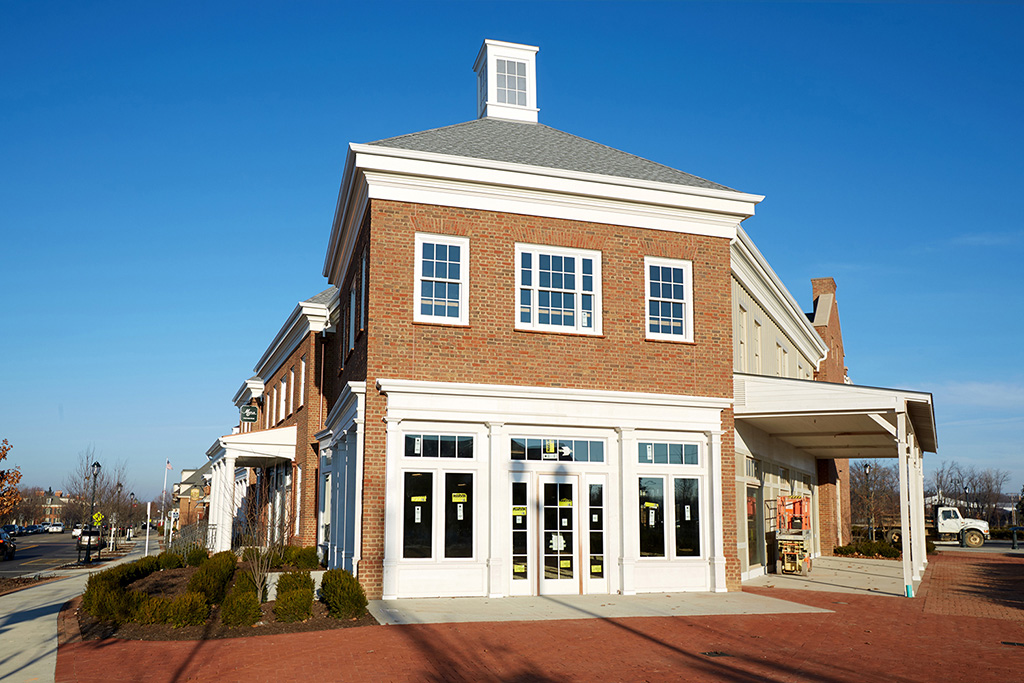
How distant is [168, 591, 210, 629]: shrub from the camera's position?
12.6 m

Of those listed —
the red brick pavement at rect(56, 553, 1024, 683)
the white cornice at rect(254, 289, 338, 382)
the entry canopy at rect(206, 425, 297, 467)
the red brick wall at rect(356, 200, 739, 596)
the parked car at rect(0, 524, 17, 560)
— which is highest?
the white cornice at rect(254, 289, 338, 382)

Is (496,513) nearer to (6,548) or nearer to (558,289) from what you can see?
(558,289)

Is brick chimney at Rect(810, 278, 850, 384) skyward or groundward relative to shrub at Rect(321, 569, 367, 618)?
skyward

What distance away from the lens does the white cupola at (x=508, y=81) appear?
22.9 m

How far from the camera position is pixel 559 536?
16.5 m

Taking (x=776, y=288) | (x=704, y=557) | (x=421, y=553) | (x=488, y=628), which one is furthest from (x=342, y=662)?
(x=776, y=288)

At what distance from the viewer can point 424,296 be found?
53.8ft

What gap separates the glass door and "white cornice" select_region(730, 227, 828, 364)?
23.9 ft

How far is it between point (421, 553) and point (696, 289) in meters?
7.83

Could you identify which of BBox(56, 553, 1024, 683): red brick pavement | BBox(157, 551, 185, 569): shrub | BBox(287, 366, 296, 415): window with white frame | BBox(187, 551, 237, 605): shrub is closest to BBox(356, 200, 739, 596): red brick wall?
BBox(187, 551, 237, 605): shrub

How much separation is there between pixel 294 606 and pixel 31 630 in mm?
4319

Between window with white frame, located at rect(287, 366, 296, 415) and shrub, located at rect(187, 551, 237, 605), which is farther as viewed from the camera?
window with white frame, located at rect(287, 366, 296, 415)

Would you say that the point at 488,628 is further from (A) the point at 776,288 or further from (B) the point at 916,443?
(B) the point at 916,443

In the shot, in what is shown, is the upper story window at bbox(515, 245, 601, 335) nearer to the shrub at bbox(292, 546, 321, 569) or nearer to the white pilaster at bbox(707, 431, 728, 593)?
the white pilaster at bbox(707, 431, 728, 593)
